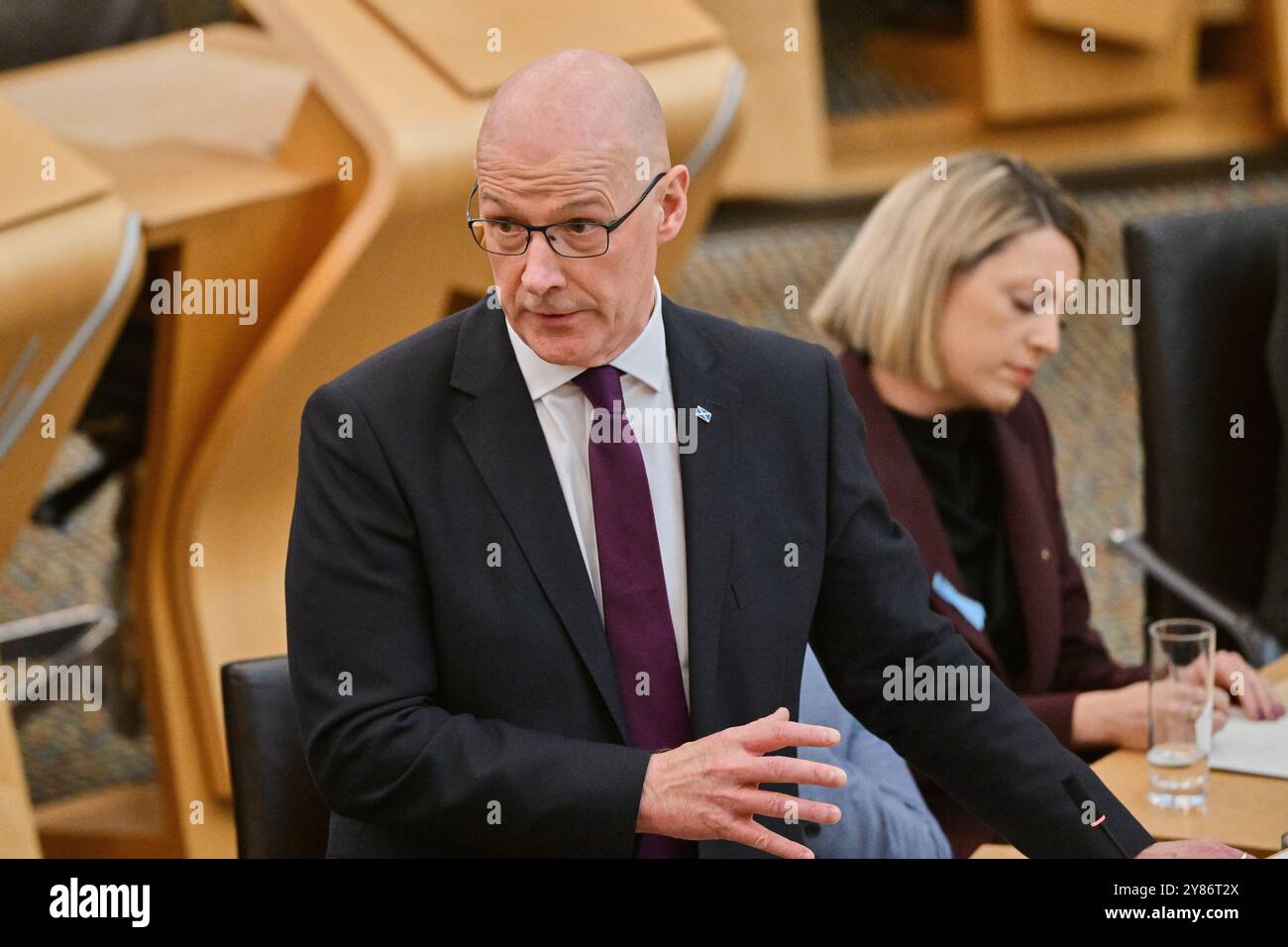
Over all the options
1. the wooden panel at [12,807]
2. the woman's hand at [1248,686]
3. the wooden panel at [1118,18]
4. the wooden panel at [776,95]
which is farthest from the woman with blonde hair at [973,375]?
the wooden panel at [1118,18]

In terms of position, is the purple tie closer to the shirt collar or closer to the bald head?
the shirt collar

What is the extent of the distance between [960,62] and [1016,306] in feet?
10.7

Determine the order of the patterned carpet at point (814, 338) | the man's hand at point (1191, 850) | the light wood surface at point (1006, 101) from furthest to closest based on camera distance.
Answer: the light wood surface at point (1006, 101) → the patterned carpet at point (814, 338) → the man's hand at point (1191, 850)

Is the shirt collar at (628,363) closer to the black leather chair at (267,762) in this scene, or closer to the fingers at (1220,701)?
the black leather chair at (267,762)

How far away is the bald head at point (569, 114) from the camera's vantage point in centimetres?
136

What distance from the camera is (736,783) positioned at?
1332 mm

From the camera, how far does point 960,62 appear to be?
532 centimetres

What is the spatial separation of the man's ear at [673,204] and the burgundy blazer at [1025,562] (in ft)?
2.41

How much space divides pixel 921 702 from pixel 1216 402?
1224 mm

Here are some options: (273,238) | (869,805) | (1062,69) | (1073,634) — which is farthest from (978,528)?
(1062,69)

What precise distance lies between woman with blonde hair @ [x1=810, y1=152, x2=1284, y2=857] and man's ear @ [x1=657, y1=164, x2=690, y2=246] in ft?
2.42

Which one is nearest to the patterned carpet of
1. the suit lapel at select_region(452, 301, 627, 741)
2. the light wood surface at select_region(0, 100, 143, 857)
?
the light wood surface at select_region(0, 100, 143, 857)

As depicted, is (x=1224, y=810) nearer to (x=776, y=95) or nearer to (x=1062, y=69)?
(x=776, y=95)
